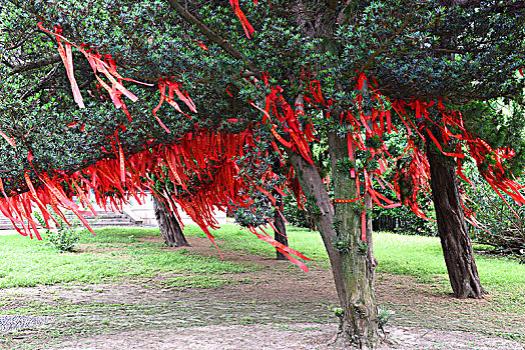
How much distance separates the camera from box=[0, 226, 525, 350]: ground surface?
4680mm

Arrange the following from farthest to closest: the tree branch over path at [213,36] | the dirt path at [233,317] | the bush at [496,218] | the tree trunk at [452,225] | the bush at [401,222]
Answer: the bush at [401,222], the bush at [496,218], the tree trunk at [452,225], the dirt path at [233,317], the tree branch over path at [213,36]

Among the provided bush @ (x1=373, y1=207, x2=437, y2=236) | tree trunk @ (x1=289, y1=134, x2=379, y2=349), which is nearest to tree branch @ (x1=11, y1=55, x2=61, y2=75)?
tree trunk @ (x1=289, y1=134, x2=379, y2=349)

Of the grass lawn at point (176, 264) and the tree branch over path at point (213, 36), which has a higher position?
the tree branch over path at point (213, 36)

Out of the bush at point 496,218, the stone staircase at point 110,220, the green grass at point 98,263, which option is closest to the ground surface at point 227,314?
the green grass at point 98,263

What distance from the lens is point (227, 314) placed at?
5.90m

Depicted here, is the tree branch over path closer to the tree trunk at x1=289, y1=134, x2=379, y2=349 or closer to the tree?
the tree

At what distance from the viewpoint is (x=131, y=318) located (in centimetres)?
574

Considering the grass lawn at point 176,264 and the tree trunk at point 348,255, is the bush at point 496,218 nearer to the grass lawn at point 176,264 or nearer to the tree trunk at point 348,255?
the grass lawn at point 176,264

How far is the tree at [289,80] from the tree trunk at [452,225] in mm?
1729

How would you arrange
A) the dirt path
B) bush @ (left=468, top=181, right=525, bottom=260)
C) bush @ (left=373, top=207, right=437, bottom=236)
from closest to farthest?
the dirt path
bush @ (left=468, top=181, right=525, bottom=260)
bush @ (left=373, top=207, right=437, bottom=236)

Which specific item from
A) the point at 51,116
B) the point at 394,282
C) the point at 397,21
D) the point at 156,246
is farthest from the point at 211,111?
the point at 156,246

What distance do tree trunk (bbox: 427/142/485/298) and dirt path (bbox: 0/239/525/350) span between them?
10.8 inches

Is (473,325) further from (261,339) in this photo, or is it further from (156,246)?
(156,246)

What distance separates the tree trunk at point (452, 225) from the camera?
6.62 metres
